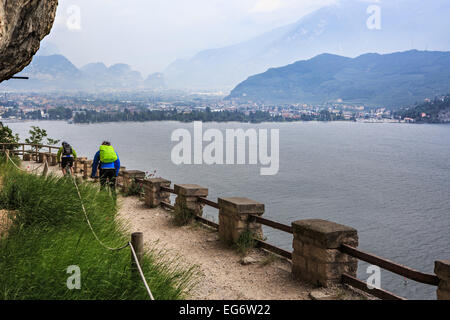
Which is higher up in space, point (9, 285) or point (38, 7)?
point (38, 7)

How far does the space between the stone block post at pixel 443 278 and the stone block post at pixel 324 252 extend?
5.60 ft

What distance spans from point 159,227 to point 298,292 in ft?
18.5

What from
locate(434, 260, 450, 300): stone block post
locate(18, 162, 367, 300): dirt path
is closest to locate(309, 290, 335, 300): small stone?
locate(18, 162, 367, 300): dirt path

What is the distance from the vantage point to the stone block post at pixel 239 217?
362 inches

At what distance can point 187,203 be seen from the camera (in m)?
11.8

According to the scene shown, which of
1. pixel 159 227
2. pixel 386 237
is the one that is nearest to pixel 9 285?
pixel 159 227

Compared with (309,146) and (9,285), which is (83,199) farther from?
(309,146)

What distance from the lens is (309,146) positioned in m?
109

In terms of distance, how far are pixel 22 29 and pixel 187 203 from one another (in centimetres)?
559

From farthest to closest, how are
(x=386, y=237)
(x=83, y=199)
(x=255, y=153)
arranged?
(x=255, y=153) < (x=386, y=237) < (x=83, y=199)

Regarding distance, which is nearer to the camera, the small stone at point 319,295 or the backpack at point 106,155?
the small stone at point 319,295
